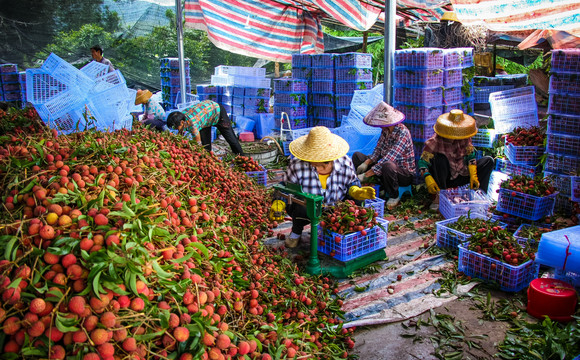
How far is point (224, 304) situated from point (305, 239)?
205 centimetres

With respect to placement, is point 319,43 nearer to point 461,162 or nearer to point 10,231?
point 461,162

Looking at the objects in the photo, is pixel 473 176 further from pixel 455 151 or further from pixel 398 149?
pixel 398 149

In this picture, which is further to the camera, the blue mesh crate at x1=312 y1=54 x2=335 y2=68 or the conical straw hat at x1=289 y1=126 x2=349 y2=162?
the blue mesh crate at x1=312 y1=54 x2=335 y2=68

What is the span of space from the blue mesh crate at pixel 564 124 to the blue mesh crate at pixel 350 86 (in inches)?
133

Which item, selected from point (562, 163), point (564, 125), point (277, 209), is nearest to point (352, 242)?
point (277, 209)

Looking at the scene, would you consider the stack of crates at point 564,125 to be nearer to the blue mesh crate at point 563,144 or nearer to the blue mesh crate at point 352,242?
the blue mesh crate at point 563,144

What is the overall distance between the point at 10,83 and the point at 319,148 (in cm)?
814

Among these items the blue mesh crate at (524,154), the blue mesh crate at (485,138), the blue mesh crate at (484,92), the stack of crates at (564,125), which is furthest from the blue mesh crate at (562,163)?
the blue mesh crate at (484,92)

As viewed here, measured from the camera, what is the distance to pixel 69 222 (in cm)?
164

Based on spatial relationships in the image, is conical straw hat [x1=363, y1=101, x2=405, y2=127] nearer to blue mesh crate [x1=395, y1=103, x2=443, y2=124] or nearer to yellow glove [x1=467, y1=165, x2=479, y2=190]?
blue mesh crate [x1=395, y1=103, x2=443, y2=124]

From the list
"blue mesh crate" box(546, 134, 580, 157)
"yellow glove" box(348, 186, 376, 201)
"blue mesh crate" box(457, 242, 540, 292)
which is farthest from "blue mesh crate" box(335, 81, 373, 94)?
"blue mesh crate" box(457, 242, 540, 292)

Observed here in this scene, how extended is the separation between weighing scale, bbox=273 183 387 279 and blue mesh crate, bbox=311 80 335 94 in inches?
175

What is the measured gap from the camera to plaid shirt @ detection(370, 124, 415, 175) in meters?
4.81

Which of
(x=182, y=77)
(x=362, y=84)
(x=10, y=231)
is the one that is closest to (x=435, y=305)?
(x=10, y=231)
